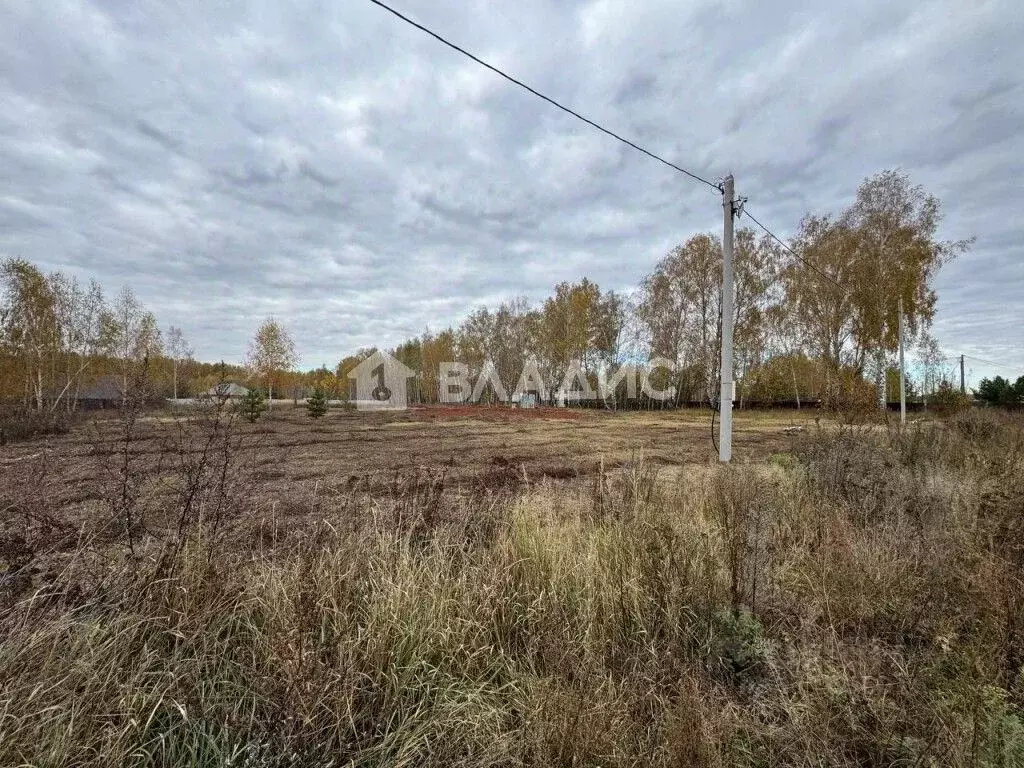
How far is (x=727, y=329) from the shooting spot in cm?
811

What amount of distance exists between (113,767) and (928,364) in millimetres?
38261

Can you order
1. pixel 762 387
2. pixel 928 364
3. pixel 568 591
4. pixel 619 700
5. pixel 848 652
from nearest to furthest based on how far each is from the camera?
1. pixel 619 700
2. pixel 848 652
3. pixel 568 591
4. pixel 928 364
5. pixel 762 387

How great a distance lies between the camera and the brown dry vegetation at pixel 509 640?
1830mm

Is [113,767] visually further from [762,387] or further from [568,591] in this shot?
[762,387]

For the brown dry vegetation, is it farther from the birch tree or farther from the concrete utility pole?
the birch tree

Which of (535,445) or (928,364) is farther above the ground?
(928,364)

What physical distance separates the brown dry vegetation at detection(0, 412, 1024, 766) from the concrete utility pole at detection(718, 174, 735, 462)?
381 centimetres

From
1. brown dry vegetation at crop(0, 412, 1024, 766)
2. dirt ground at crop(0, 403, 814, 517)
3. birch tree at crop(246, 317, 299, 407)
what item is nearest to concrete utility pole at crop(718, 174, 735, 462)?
dirt ground at crop(0, 403, 814, 517)

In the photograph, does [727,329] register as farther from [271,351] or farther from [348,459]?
[271,351]

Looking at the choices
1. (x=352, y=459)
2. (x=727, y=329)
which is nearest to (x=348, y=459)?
(x=352, y=459)

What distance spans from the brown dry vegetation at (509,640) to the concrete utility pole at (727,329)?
3811mm

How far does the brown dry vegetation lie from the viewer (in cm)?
183

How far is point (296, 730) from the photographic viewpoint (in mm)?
1861

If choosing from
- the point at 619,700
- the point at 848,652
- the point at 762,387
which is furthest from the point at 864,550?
the point at 762,387
